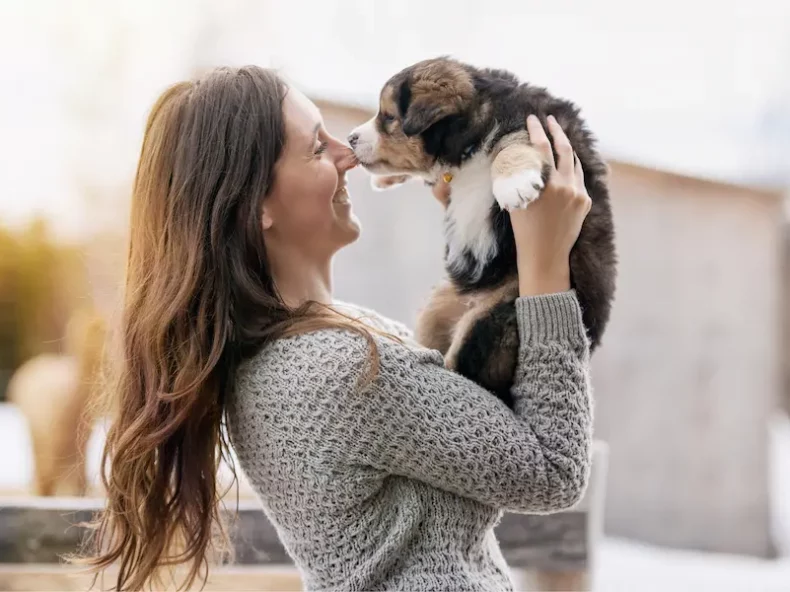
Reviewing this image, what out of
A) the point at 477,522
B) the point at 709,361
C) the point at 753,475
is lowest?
the point at 753,475

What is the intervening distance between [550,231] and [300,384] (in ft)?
1.32

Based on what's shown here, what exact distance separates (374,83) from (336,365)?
1277 mm

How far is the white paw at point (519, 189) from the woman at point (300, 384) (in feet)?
0.06

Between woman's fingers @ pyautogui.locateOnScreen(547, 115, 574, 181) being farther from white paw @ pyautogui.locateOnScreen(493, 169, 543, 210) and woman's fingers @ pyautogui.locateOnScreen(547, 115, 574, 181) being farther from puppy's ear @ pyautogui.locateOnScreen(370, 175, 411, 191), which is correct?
puppy's ear @ pyautogui.locateOnScreen(370, 175, 411, 191)

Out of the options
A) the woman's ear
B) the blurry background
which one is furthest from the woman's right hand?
the blurry background

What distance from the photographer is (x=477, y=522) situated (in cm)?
106

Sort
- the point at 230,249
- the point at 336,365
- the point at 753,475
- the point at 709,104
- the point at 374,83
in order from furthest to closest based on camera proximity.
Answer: the point at 753,475 < the point at 709,104 < the point at 374,83 < the point at 230,249 < the point at 336,365

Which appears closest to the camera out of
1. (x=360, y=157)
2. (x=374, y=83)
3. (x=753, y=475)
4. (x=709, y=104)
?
(x=360, y=157)

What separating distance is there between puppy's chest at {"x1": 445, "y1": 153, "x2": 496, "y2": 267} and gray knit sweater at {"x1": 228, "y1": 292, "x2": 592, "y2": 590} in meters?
0.20

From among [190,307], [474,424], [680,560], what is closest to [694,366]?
[680,560]

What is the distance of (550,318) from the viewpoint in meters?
1.04

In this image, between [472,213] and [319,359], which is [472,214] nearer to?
[472,213]

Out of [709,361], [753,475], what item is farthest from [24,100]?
[753,475]

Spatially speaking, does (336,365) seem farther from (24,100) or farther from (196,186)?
(24,100)
